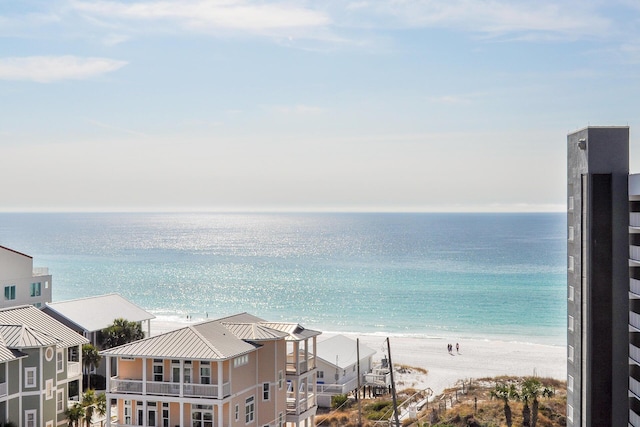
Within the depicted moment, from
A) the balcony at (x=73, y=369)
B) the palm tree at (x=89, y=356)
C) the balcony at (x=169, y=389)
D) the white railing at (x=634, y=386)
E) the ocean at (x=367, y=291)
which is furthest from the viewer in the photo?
the ocean at (x=367, y=291)

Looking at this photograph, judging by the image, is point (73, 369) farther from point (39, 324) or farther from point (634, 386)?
point (634, 386)

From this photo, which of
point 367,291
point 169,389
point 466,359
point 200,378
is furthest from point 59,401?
point 367,291

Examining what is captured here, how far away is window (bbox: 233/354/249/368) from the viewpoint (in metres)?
32.1

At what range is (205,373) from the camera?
104 ft

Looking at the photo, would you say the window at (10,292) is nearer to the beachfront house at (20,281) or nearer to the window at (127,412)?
the beachfront house at (20,281)

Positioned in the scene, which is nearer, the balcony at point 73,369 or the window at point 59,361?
the window at point 59,361

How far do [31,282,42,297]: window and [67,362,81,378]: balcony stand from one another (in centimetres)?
1853

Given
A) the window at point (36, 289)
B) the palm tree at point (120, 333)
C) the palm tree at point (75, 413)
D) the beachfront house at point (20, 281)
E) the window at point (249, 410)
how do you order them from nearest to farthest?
the window at point (249, 410), the palm tree at point (75, 413), the palm tree at point (120, 333), the beachfront house at point (20, 281), the window at point (36, 289)

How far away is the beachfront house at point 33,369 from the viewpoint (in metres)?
31.9

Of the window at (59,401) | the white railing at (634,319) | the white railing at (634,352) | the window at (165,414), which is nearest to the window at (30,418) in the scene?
the window at (59,401)

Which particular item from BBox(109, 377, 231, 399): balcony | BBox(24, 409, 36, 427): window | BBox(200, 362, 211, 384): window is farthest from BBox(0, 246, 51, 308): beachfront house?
BBox(200, 362, 211, 384): window

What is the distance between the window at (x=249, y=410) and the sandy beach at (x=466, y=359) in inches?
896

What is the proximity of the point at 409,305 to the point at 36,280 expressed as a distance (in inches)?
2718

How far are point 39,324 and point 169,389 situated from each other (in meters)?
8.15
